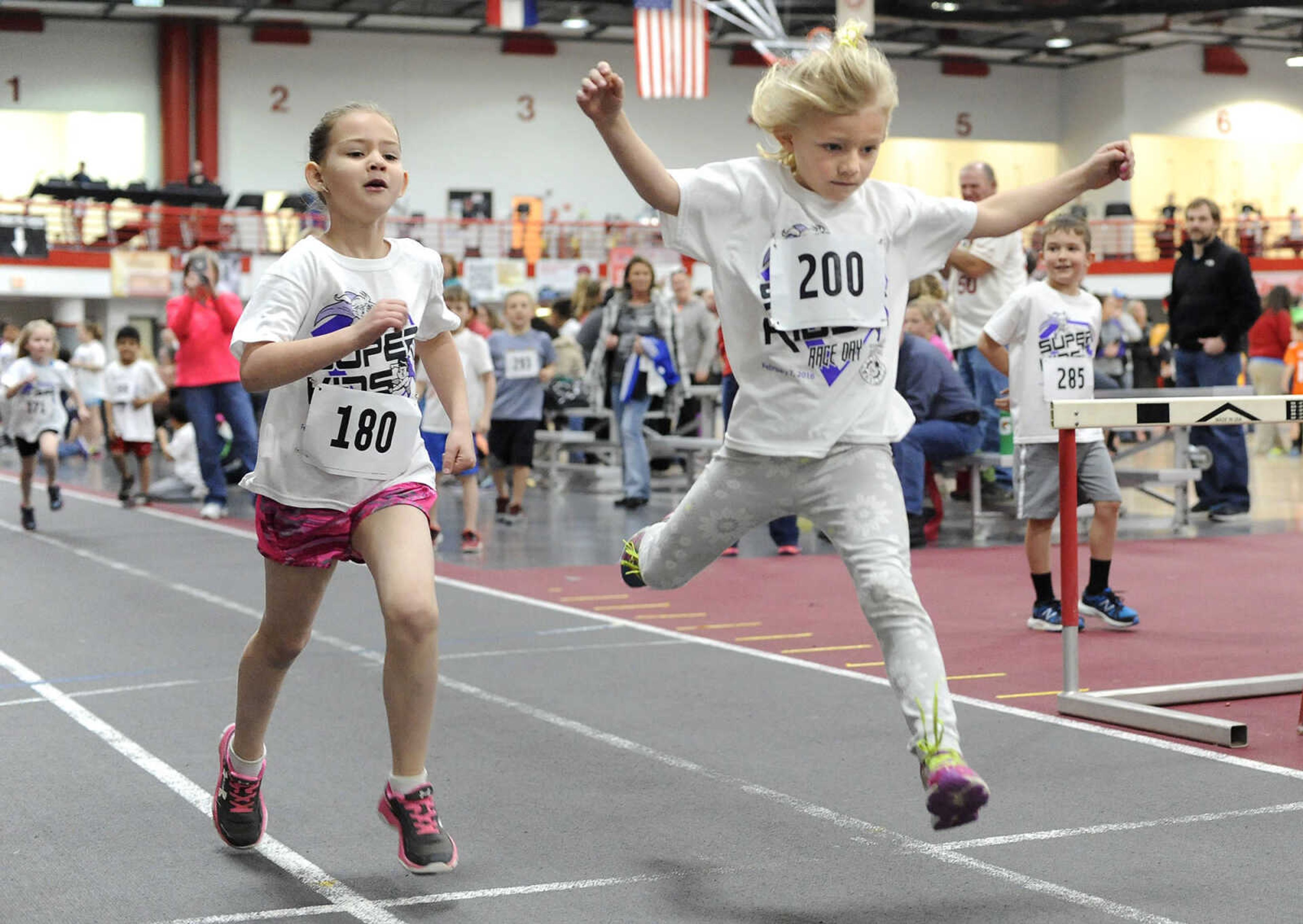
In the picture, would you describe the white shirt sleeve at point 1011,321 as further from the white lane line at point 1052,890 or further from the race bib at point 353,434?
the race bib at point 353,434

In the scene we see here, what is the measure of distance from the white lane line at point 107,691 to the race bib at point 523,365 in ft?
20.5

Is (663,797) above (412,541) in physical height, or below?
below

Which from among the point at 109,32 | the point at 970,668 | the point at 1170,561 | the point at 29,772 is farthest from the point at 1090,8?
the point at 29,772

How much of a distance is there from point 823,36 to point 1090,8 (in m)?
32.6

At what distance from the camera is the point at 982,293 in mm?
10781

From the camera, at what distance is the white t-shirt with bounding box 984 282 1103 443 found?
6.89 meters

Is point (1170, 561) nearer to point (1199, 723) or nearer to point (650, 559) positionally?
point (1199, 723)

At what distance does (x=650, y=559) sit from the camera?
4.12 m

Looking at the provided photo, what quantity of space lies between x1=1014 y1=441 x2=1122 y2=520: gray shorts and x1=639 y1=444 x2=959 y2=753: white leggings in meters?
3.17

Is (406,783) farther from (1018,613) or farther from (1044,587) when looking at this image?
(1018,613)

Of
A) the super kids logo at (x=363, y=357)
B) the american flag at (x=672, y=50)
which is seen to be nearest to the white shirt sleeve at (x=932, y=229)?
the super kids logo at (x=363, y=357)

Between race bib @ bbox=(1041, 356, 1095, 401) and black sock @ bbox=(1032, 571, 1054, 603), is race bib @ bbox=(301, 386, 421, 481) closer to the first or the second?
race bib @ bbox=(1041, 356, 1095, 401)

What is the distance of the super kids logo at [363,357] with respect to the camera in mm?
3604

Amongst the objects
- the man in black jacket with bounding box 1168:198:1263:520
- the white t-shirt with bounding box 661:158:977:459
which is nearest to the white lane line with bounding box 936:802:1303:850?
the white t-shirt with bounding box 661:158:977:459
